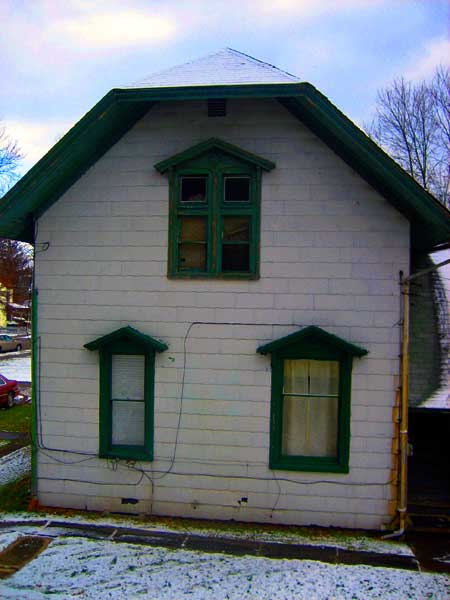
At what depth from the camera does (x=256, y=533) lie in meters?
7.74

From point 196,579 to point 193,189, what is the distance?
230 inches

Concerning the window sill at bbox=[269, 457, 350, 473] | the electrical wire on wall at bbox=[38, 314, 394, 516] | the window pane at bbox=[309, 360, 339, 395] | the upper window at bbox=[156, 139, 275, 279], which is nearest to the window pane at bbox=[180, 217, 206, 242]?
the upper window at bbox=[156, 139, 275, 279]

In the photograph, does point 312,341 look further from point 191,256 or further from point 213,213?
point 213,213

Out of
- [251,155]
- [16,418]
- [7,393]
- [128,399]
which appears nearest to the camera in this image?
[251,155]

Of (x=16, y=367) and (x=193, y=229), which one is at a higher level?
(x=193, y=229)

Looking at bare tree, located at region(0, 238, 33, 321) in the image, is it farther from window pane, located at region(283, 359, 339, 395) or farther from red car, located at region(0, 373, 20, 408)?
window pane, located at region(283, 359, 339, 395)

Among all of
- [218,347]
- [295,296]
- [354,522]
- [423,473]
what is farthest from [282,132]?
[423,473]

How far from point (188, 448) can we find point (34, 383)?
2876mm

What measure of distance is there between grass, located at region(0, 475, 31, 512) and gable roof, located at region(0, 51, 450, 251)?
482 centimetres

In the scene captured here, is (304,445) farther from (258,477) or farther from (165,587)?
(165,587)

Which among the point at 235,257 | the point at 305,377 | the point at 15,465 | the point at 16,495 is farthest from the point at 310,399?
the point at 15,465

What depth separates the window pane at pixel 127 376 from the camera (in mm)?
8422

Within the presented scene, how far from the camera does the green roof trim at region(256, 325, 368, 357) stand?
25.4 ft

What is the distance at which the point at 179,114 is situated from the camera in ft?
26.9
